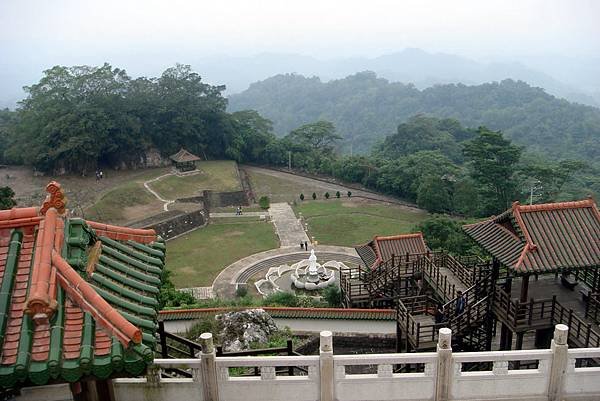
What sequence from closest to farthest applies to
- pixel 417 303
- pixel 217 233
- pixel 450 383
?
pixel 450 383
pixel 417 303
pixel 217 233

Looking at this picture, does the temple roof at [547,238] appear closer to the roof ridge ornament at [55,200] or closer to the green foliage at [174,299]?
the roof ridge ornament at [55,200]

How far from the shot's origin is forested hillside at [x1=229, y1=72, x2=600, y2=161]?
101m

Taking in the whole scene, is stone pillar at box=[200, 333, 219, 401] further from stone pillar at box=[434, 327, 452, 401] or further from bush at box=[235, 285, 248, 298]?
bush at box=[235, 285, 248, 298]

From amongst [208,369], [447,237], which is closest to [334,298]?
[208,369]

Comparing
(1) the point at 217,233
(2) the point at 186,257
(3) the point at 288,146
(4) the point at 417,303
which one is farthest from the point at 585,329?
(3) the point at 288,146

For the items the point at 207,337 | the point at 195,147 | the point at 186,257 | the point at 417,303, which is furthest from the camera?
the point at 195,147

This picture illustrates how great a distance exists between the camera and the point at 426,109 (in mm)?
141875

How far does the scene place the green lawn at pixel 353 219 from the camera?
37.7 m

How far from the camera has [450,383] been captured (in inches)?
309

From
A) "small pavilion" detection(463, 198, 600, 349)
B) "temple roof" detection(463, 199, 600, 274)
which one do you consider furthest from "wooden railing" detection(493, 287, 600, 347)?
"temple roof" detection(463, 199, 600, 274)

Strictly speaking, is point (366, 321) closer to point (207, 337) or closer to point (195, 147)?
point (207, 337)

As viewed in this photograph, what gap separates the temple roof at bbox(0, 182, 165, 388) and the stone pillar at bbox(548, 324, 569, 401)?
19.7ft

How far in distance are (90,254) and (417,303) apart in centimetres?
1108

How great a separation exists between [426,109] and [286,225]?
112 m
